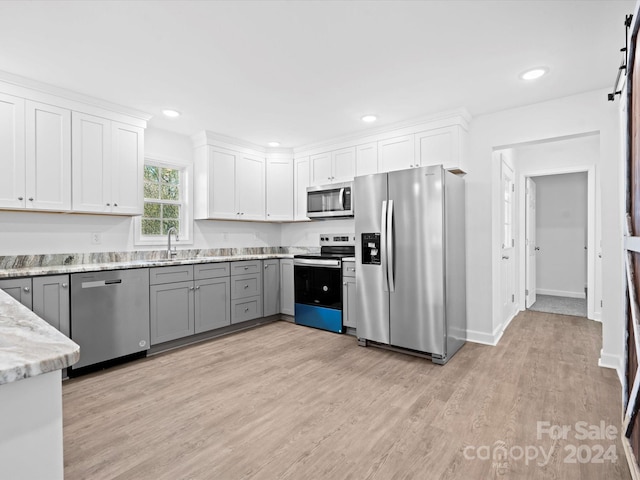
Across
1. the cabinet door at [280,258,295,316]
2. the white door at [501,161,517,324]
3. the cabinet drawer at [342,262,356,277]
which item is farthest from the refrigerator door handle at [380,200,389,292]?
the white door at [501,161,517,324]

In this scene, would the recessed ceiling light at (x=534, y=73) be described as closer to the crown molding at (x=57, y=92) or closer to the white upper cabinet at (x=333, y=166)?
the white upper cabinet at (x=333, y=166)

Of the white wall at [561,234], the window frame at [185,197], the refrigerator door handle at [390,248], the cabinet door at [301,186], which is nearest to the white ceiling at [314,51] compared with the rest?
the window frame at [185,197]

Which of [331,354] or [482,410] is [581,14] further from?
[331,354]

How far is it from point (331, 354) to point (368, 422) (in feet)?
4.13

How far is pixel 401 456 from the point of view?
1864 mm

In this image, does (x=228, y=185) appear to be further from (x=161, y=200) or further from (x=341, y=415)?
(x=341, y=415)

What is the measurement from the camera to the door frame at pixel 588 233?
4609 mm

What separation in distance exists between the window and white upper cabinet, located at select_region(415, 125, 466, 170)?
2.95 metres

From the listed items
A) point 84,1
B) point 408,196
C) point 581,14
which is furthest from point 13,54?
point 581,14

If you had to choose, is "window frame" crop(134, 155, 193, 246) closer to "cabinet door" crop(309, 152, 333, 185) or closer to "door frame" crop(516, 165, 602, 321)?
"cabinet door" crop(309, 152, 333, 185)

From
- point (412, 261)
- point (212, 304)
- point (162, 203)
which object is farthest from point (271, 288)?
point (412, 261)

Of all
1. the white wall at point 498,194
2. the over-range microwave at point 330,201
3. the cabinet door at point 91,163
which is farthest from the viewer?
the over-range microwave at point 330,201

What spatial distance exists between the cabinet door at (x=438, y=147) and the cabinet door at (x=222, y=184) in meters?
2.42

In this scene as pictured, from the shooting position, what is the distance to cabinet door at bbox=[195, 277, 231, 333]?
3805mm
